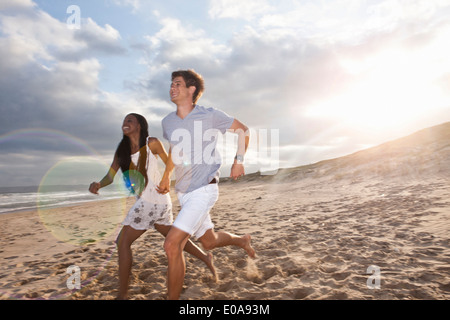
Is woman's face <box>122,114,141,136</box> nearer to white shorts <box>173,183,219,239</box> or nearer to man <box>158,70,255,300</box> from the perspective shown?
man <box>158,70,255,300</box>

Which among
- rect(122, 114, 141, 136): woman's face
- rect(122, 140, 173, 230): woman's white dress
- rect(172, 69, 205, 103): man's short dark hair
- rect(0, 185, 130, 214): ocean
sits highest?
rect(172, 69, 205, 103): man's short dark hair

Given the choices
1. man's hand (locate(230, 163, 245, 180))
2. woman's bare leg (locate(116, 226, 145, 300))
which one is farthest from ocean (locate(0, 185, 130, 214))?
man's hand (locate(230, 163, 245, 180))

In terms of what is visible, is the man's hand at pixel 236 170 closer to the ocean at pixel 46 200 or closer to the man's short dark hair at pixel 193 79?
the man's short dark hair at pixel 193 79

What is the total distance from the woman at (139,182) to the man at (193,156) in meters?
0.26

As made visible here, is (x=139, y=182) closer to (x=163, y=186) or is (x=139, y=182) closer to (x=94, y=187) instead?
(x=163, y=186)

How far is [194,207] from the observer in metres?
2.80

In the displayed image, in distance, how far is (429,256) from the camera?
12.0 ft

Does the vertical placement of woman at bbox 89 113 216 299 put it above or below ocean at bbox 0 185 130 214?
above

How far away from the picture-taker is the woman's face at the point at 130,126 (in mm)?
3338

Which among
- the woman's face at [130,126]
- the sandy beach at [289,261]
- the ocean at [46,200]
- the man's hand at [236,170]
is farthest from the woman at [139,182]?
the ocean at [46,200]

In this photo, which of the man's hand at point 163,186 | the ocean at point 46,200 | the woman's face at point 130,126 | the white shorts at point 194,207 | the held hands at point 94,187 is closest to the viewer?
the white shorts at point 194,207

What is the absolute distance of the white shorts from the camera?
2.71 meters
